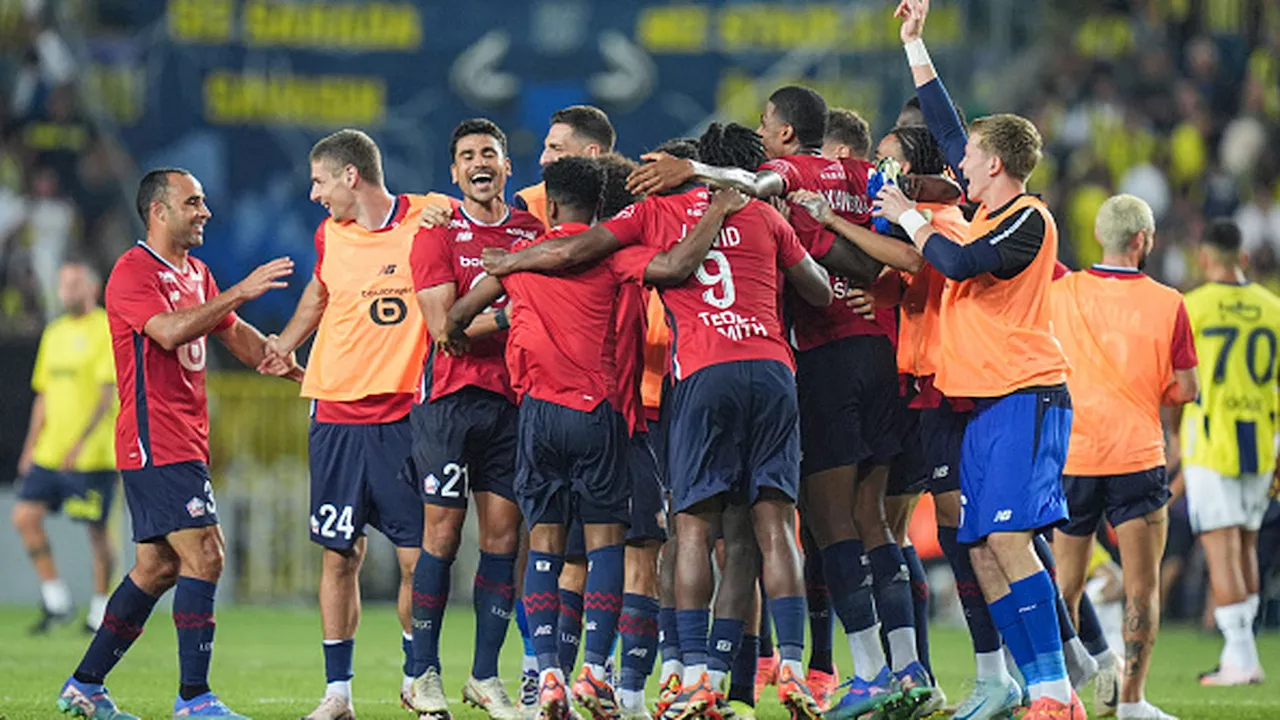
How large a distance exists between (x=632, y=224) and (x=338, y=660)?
2.42m

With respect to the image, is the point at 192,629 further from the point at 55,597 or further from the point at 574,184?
the point at 55,597

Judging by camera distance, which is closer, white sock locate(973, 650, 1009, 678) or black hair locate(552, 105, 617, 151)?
white sock locate(973, 650, 1009, 678)

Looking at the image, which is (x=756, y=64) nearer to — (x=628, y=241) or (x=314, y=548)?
(x=314, y=548)

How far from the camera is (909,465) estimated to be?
9.04 m

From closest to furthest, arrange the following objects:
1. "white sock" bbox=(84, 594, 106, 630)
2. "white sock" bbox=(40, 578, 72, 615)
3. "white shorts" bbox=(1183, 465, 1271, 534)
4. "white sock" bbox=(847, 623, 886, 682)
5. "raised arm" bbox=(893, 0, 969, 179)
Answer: "white sock" bbox=(847, 623, 886, 682) < "raised arm" bbox=(893, 0, 969, 179) < "white shorts" bbox=(1183, 465, 1271, 534) < "white sock" bbox=(84, 594, 106, 630) < "white sock" bbox=(40, 578, 72, 615)

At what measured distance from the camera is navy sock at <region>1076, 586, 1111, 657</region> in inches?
378

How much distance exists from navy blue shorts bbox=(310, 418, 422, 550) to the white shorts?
5611 mm

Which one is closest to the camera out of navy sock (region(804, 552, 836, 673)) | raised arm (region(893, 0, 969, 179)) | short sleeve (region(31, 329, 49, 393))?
raised arm (region(893, 0, 969, 179))

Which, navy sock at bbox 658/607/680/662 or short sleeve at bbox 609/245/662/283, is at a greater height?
short sleeve at bbox 609/245/662/283

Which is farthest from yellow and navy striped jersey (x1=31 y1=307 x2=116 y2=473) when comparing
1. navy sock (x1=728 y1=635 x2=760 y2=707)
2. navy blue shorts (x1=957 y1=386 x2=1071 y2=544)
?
navy blue shorts (x1=957 y1=386 x2=1071 y2=544)

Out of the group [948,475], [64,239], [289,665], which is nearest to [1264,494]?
[948,475]

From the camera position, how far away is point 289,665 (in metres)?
12.0

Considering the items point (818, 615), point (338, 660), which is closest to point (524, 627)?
point (338, 660)

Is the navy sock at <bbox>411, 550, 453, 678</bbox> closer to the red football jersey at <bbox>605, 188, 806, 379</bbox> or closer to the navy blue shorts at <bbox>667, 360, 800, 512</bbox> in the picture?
the navy blue shorts at <bbox>667, 360, 800, 512</bbox>
